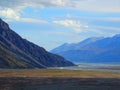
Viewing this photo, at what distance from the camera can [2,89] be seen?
104 metres

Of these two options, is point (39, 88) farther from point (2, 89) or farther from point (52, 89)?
point (2, 89)

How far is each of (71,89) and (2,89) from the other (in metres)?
19.9

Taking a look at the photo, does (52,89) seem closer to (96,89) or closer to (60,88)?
(60,88)

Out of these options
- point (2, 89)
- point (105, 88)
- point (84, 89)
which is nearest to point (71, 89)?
point (84, 89)

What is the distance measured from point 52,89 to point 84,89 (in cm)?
929

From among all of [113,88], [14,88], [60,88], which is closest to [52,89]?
[60,88]

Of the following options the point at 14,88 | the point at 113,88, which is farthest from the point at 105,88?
the point at 14,88

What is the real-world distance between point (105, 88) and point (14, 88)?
27.4 metres

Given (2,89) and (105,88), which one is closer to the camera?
(2,89)

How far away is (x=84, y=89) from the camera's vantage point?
110m

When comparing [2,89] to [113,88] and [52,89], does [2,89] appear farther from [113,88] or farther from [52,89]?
[113,88]

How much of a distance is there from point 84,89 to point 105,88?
7983 millimetres

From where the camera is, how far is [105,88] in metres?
114

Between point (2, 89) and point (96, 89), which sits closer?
point (2, 89)
